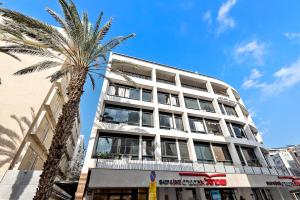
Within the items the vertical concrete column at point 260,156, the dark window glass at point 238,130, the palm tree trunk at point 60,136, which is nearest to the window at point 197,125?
the dark window glass at point 238,130

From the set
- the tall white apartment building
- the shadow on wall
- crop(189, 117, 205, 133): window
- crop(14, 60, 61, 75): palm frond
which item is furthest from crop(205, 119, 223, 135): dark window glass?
the shadow on wall

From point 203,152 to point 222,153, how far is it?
2.50 metres

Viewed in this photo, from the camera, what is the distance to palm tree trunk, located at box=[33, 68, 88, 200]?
250 inches

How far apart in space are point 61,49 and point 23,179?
8452 millimetres

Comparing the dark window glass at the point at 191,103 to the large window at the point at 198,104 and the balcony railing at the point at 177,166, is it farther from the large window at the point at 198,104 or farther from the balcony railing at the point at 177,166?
the balcony railing at the point at 177,166

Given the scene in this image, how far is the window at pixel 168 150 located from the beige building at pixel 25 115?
10.7 metres

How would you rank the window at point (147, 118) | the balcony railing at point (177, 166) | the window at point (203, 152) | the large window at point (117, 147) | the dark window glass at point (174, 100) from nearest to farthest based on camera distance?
the balcony railing at point (177, 166) < the large window at point (117, 147) < the window at point (203, 152) < the window at point (147, 118) < the dark window glass at point (174, 100)

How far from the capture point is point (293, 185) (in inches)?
667

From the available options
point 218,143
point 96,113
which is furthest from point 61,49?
point 218,143

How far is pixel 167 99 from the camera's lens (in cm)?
1986

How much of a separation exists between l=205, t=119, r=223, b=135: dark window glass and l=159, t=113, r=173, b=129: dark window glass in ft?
16.0

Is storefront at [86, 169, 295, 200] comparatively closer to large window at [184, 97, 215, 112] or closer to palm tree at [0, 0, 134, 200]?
palm tree at [0, 0, 134, 200]

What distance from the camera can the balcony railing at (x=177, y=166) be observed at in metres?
12.7

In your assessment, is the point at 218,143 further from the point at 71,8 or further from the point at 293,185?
the point at 71,8
